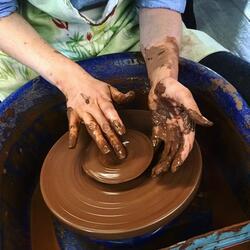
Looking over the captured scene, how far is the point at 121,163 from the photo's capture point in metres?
1.10

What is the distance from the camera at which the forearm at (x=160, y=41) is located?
120 centimetres

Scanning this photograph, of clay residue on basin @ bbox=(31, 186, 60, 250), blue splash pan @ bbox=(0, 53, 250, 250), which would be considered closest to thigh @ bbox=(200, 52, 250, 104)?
blue splash pan @ bbox=(0, 53, 250, 250)

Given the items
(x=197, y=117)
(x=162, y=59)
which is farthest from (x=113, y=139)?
(x=162, y=59)

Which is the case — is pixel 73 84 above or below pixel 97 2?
below

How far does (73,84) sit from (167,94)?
0.27m

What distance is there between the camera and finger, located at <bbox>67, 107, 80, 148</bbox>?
106 cm

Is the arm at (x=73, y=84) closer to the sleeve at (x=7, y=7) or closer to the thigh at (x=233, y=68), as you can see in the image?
the sleeve at (x=7, y=7)

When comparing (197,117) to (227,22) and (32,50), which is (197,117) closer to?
(32,50)

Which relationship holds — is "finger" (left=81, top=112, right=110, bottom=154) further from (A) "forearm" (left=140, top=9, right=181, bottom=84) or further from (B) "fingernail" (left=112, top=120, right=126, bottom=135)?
(A) "forearm" (left=140, top=9, right=181, bottom=84)

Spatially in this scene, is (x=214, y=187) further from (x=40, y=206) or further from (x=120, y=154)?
(x=40, y=206)

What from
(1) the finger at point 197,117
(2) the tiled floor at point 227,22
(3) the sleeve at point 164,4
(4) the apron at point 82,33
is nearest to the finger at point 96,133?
(1) the finger at point 197,117

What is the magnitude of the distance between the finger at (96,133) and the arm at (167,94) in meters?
0.14

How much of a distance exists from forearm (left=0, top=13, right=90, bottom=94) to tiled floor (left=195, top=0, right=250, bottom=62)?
162 cm

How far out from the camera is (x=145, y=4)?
134cm
